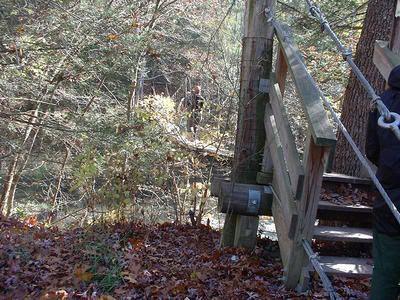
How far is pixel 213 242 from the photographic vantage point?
5.92 m

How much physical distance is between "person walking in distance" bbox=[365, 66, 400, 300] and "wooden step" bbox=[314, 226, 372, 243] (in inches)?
54.3

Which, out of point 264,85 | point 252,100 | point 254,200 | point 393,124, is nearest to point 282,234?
point 254,200

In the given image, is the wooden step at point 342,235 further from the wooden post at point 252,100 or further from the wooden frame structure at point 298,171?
the wooden post at point 252,100

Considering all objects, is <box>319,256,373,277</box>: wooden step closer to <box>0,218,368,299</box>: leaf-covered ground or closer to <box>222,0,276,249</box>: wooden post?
<box>0,218,368,299</box>: leaf-covered ground

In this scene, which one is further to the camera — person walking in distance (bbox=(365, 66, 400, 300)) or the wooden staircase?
the wooden staircase

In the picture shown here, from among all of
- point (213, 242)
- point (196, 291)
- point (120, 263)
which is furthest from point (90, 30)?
point (196, 291)

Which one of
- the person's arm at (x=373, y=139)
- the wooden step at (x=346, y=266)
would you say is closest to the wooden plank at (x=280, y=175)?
the wooden step at (x=346, y=266)

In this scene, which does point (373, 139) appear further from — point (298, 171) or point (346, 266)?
point (346, 266)

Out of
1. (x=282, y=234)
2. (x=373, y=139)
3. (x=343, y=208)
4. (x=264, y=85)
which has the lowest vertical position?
(x=282, y=234)

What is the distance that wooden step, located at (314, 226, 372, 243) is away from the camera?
4.18 metres

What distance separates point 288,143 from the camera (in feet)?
14.1

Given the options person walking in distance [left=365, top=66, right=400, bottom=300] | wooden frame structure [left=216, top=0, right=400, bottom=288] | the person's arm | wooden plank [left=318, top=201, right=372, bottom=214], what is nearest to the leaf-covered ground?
wooden frame structure [left=216, top=0, right=400, bottom=288]

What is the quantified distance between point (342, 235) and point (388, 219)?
164 cm

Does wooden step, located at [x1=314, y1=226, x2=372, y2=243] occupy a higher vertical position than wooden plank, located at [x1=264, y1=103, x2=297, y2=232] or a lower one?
lower
